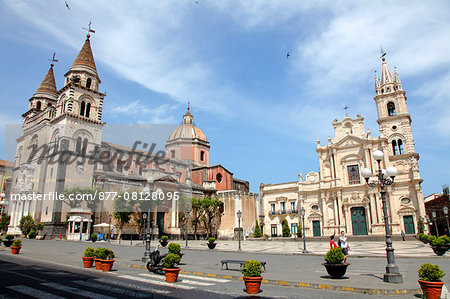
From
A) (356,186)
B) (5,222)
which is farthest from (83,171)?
(356,186)

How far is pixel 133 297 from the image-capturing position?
7289mm

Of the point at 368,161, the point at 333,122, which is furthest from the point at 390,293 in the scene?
the point at 333,122

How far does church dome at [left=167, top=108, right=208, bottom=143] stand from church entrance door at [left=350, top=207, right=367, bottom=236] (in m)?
31.8

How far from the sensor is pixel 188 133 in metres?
60.6

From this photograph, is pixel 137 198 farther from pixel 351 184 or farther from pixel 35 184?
pixel 351 184

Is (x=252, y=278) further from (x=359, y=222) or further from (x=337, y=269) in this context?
(x=359, y=222)

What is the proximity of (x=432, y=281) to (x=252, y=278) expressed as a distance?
164 inches

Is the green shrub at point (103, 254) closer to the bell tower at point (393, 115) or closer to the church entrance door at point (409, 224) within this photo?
the church entrance door at point (409, 224)

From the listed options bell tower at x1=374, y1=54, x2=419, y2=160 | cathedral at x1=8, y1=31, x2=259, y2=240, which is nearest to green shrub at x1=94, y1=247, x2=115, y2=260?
cathedral at x1=8, y1=31, x2=259, y2=240

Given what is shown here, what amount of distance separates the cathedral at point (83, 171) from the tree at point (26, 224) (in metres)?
0.87

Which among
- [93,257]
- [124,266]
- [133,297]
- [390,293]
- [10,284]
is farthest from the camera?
[124,266]


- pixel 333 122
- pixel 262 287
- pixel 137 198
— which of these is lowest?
pixel 262 287

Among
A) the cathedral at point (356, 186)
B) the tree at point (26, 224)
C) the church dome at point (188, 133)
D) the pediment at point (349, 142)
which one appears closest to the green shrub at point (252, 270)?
the cathedral at point (356, 186)

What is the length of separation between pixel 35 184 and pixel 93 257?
36.7 meters
